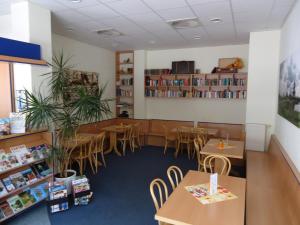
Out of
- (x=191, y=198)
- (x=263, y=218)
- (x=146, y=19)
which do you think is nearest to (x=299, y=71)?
(x=263, y=218)

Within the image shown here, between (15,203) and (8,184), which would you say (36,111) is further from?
(15,203)

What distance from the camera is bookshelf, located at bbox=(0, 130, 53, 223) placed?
2801 millimetres

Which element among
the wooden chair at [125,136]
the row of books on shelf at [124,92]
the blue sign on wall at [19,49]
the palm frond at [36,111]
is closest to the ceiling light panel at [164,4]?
the blue sign on wall at [19,49]

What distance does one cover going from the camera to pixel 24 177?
119 inches

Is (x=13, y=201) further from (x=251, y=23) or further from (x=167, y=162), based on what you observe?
(x=251, y=23)

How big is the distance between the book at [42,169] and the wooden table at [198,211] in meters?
2.13

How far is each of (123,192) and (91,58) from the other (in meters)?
3.84

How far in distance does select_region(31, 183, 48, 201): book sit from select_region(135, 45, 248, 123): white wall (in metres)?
4.24

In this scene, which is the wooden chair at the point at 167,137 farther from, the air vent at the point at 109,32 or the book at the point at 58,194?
the book at the point at 58,194

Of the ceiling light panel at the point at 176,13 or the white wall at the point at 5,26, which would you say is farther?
the white wall at the point at 5,26

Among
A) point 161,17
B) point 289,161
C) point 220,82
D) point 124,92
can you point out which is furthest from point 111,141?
point 289,161

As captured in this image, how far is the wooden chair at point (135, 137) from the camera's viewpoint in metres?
6.30

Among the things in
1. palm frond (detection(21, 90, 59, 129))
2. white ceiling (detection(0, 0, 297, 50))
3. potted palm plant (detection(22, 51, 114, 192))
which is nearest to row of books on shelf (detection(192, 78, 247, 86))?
white ceiling (detection(0, 0, 297, 50))

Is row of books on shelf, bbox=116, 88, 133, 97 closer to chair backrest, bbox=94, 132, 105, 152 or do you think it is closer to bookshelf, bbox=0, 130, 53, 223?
chair backrest, bbox=94, 132, 105, 152
